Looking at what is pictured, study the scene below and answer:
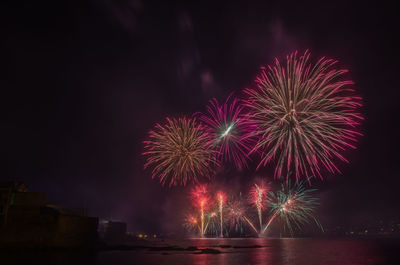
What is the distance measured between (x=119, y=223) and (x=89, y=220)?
7092 cm

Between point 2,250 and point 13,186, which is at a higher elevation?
point 13,186

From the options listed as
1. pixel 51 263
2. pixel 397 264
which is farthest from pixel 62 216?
pixel 397 264

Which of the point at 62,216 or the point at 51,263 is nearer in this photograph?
the point at 51,263

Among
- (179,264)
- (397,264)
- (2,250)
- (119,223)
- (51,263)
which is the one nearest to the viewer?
(51,263)

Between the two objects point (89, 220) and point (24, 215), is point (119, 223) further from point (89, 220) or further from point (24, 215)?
point (24, 215)

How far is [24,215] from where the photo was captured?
6072cm

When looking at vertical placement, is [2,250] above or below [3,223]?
below

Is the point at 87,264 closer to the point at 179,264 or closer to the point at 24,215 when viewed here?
the point at 179,264

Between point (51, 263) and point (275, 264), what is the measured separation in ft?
111

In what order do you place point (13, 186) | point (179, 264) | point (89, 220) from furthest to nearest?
point (89, 220) < point (13, 186) < point (179, 264)

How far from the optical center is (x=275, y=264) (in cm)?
4866

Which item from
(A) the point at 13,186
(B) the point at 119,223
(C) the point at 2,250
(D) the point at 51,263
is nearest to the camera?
(D) the point at 51,263

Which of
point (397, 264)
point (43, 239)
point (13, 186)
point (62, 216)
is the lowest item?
point (397, 264)

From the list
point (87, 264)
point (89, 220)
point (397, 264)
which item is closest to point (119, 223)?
point (89, 220)
